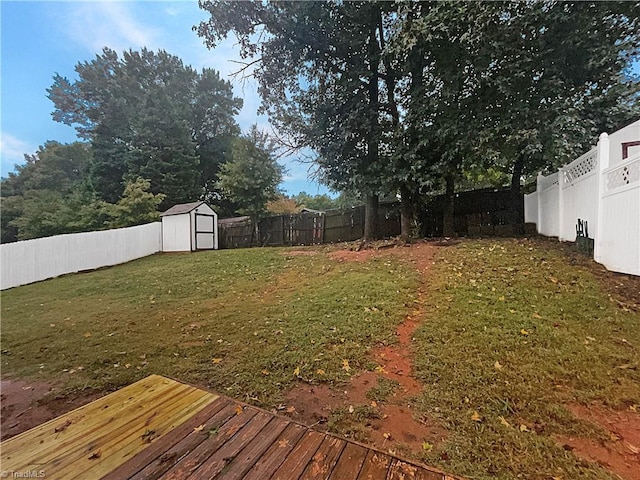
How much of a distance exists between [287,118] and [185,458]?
9112 mm

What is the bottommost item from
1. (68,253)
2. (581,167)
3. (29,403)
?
(29,403)

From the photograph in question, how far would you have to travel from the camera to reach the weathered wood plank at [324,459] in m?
1.44

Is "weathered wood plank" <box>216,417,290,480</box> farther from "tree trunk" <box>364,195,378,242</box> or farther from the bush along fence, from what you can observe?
"tree trunk" <box>364,195,378,242</box>

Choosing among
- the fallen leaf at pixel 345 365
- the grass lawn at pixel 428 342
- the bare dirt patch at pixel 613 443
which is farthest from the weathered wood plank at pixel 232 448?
the bare dirt patch at pixel 613 443

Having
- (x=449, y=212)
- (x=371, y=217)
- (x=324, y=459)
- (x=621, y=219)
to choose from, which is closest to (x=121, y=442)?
(x=324, y=459)

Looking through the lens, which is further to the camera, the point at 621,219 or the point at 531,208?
the point at 531,208

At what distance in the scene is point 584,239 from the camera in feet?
15.8

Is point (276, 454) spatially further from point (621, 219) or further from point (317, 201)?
point (317, 201)

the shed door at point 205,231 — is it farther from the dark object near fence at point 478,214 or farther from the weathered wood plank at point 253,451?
the weathered wood plank at point 253,451

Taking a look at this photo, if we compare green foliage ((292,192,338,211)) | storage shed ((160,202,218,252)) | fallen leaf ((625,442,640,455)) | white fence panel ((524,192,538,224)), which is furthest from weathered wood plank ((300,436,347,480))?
green foliage ((292,192,338,211))

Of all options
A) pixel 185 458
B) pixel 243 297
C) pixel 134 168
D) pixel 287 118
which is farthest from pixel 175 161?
pixel 185 458

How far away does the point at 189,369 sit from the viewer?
2.81 meters

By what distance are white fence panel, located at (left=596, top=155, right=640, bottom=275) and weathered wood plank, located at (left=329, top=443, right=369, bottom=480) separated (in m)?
4.31

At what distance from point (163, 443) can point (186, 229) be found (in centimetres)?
1110
